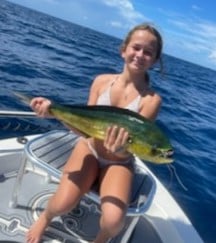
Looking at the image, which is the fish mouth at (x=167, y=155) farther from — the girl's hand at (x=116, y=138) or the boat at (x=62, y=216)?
the boat at (x=62, y=216)

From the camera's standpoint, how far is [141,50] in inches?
140

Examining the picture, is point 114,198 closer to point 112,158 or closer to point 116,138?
point 112,158

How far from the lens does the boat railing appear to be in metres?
3.57

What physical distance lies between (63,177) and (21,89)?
7.72m

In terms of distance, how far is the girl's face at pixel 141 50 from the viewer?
3564mm

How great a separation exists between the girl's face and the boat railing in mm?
1047

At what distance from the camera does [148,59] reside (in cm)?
358

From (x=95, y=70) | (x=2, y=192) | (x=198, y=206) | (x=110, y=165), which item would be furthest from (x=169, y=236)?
(x=95, y=70)

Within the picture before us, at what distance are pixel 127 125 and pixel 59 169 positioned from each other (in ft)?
3.43

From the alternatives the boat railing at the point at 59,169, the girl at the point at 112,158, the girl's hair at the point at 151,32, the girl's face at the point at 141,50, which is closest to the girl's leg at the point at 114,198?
the girl at the point at 112,158

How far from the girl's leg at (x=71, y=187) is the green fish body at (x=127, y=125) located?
0.51m

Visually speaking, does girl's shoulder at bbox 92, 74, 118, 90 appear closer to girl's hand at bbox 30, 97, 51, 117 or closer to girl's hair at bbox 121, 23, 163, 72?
girl's hair at bbox 121, 23, 163, 72

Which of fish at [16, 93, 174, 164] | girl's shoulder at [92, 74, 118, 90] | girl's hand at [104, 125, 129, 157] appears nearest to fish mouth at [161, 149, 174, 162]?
fish at [16, 93, 174, 164]

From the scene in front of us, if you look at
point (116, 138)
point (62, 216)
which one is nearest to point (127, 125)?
point (116, 138)
